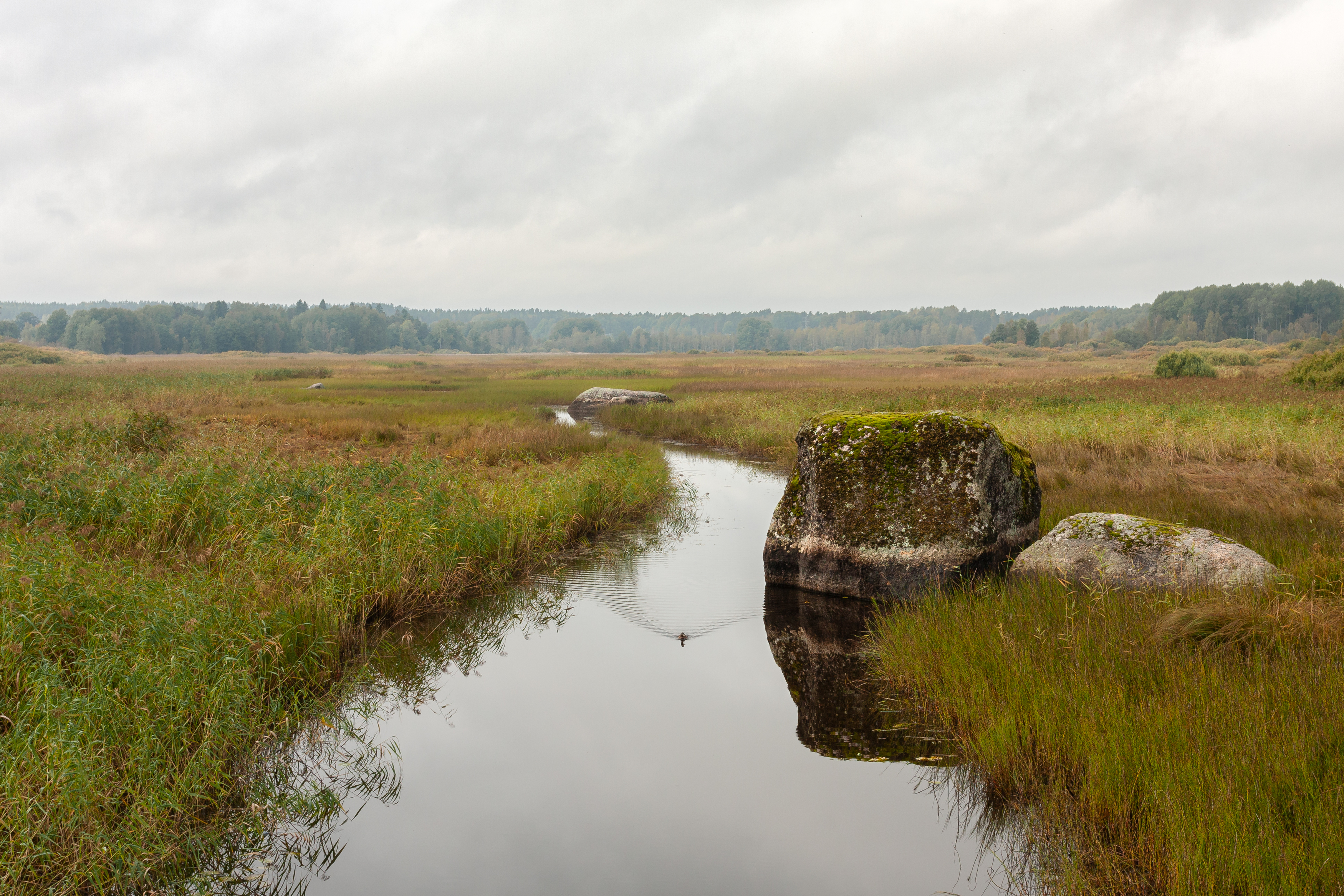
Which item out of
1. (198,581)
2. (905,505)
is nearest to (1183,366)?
(905,505)

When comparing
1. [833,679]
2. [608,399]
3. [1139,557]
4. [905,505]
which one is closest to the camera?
[833,679]

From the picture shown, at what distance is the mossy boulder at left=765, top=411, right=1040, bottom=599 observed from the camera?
840 cm

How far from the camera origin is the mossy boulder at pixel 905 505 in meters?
8.40

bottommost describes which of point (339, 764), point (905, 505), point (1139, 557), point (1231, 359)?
point (339, 764)

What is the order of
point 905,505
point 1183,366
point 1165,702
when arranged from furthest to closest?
point 1183,366
point 905,505
point 1165,702

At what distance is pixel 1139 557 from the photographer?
7168 millimetres

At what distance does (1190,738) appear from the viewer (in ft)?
14.2

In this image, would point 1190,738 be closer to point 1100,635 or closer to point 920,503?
point 1100,635

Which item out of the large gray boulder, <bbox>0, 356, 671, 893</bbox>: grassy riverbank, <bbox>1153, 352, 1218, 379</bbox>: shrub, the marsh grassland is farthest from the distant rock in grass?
<bbox>1153, 352, 1218, 379</bbox>: shrub

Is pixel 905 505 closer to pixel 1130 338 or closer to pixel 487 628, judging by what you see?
pixel 487 628

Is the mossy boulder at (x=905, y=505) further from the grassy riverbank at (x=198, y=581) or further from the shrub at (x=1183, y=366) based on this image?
the shrub at (x=1183, y=366)

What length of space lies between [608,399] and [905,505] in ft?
86.3

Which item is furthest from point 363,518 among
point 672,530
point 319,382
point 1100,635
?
point 319,382

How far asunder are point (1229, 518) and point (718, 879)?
8.92 metres
